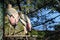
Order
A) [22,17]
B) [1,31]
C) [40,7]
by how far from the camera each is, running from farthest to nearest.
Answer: [40,7]
[22,17]
[1,31]

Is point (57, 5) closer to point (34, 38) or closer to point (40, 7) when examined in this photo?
point (40, 7)

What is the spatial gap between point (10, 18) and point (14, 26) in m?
0.17

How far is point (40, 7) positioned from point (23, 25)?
30.6 inches

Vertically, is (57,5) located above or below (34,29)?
above

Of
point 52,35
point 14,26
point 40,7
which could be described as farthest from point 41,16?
point 14,26

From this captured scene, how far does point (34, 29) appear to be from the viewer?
14.7 feet

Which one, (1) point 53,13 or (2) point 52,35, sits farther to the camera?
(1) point 53,13

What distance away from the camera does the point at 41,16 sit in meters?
4.71

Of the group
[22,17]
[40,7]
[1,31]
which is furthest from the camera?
[40,7]

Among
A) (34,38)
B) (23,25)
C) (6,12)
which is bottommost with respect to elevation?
(34,38)

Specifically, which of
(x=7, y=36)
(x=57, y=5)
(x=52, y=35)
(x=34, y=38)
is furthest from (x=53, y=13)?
(x=7, y=36)

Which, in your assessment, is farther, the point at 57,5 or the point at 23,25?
the point at 57,5

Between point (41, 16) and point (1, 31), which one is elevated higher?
point (41, 16)

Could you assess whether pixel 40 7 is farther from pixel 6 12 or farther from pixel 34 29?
pixel 6 12
